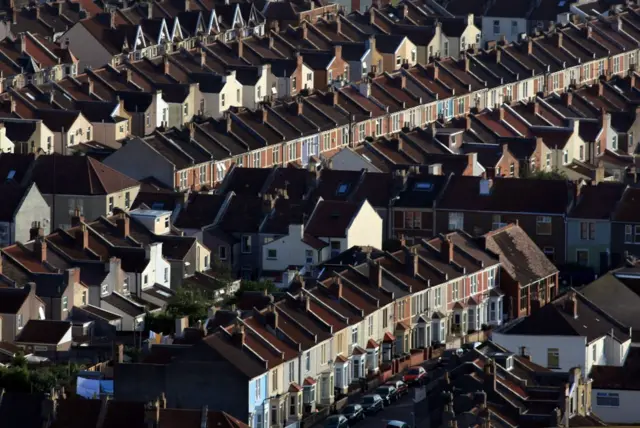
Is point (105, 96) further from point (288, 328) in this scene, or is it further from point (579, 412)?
point (579, 412)

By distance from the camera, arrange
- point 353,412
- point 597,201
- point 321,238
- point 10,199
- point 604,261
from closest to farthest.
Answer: point 353,412 < point 321,238 < point 10,199 < point 604,261 < point 597,201

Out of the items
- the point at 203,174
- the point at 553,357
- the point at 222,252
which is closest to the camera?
the point at 553,357

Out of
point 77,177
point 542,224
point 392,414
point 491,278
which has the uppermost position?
point 77,177

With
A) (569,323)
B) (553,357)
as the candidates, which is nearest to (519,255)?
(569,323)

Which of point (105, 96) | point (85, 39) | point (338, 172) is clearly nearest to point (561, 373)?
point (338, 172)

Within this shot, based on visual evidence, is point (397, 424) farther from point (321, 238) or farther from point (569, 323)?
point (321, 238)

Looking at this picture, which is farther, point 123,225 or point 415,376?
point 123,225

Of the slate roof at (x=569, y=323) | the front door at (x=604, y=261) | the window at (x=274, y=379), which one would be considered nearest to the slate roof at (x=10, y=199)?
the front door at (x=604, y=261)

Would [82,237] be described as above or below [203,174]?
below
